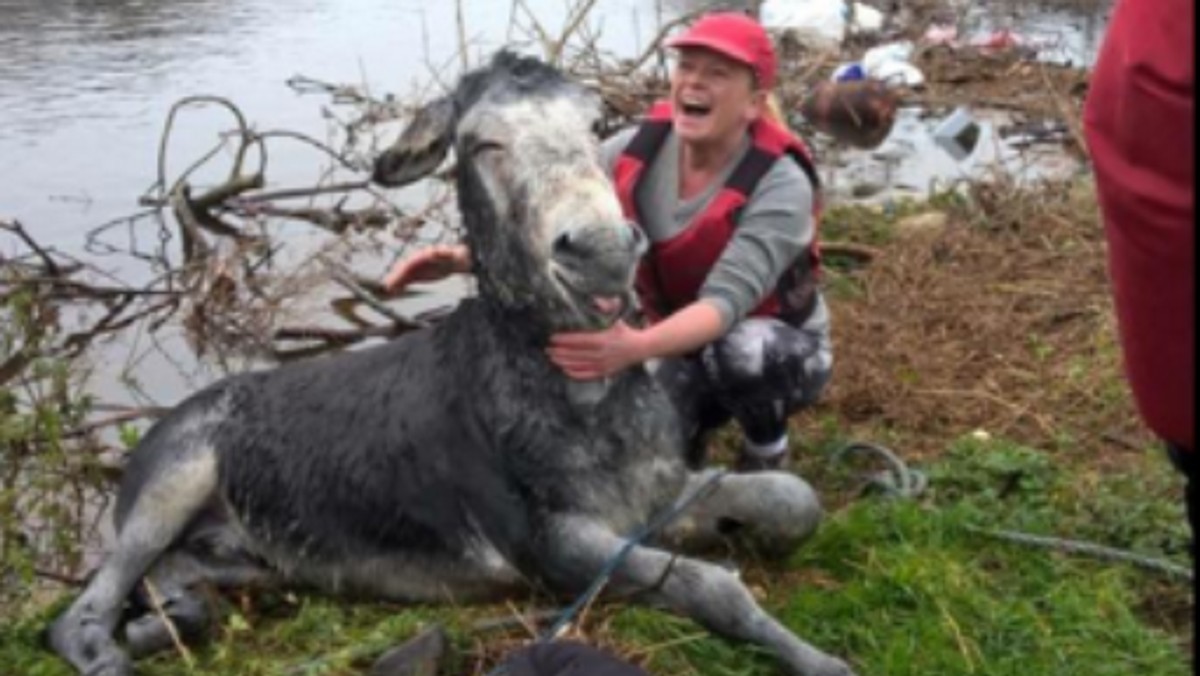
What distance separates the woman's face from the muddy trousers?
0.67 m

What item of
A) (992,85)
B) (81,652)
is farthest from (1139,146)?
(992,85)

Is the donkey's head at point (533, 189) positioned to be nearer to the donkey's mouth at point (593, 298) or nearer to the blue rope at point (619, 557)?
the donkey's mouth at point (593, 298)

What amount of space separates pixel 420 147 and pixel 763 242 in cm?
109

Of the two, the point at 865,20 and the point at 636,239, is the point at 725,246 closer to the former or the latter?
the point at 636,239

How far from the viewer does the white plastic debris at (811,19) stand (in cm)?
1659

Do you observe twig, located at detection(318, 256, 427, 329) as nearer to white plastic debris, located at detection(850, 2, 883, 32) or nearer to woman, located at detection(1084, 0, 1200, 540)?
woman, located at detection(1084, 0, 1200, 540)

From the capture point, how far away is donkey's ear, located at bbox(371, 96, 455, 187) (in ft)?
15.1

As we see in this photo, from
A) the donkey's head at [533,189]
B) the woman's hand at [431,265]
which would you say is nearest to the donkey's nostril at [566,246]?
the donkey's head at [533,189]

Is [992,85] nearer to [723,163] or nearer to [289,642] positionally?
[723,163]

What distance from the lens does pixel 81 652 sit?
4555 millimetres

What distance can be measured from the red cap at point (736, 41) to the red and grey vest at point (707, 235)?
0.25m

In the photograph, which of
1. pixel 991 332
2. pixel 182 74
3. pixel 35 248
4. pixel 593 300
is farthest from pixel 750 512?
pixel 182 74

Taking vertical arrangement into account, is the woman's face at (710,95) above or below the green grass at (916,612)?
above

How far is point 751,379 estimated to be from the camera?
16.9 feet
